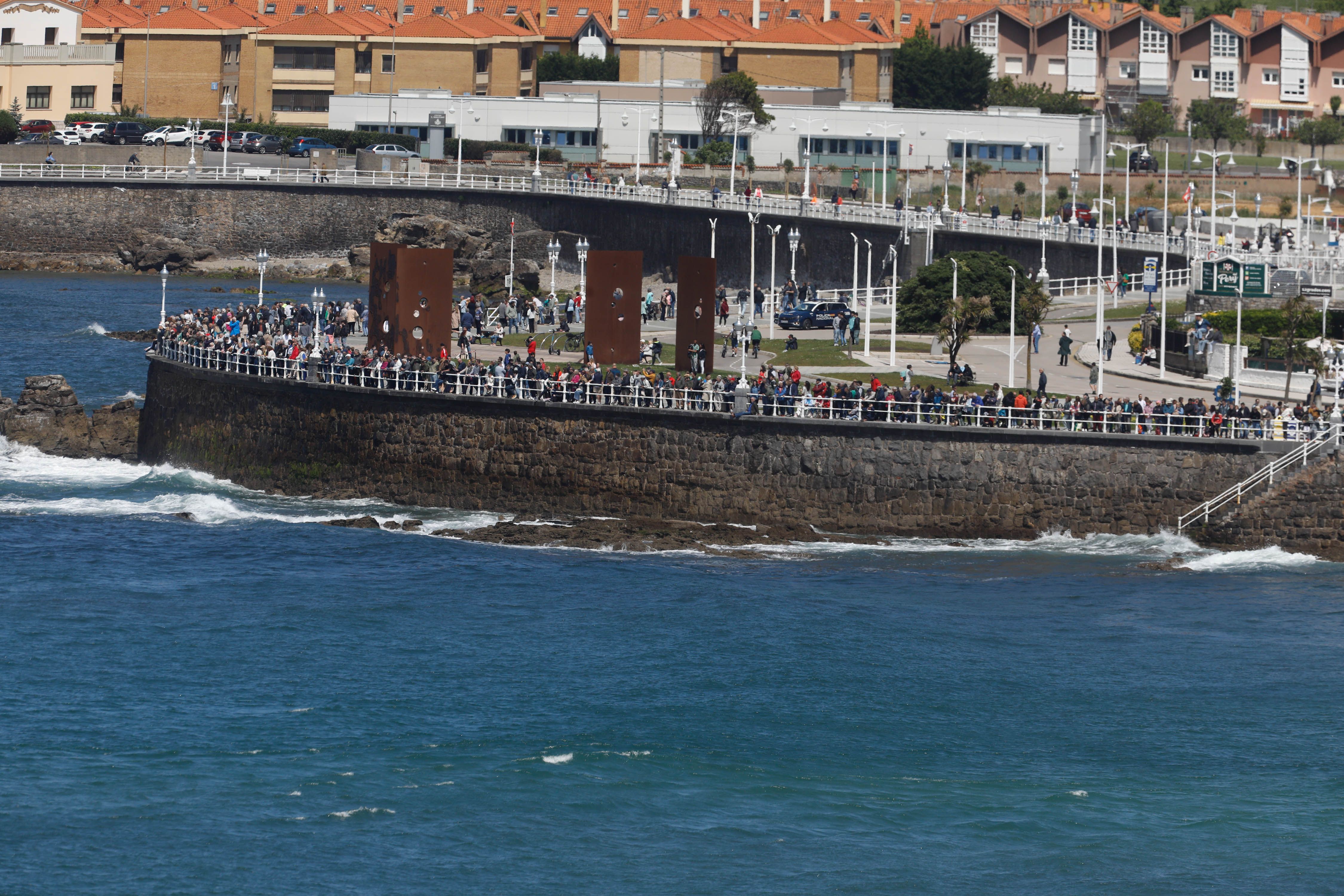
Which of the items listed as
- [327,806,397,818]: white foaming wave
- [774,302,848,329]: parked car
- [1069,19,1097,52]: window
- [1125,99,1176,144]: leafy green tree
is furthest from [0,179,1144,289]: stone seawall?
[327,806,397,818]: white foaming wave

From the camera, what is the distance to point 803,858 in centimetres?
3450

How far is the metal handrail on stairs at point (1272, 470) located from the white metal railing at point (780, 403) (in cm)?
32

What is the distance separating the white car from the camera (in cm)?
12256

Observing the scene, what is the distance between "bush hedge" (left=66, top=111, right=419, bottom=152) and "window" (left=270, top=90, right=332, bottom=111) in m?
3.52

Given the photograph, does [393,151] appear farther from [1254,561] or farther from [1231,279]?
[1254,561]

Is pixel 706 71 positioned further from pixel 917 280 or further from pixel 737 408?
pixel 737 408

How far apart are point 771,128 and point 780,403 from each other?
73783 mm

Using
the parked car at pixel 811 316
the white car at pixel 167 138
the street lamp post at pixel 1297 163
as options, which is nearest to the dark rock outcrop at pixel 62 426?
the parked car at pixel 811 316

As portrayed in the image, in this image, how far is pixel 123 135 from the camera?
12356 centimetres

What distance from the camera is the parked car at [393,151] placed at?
12144 centimetres

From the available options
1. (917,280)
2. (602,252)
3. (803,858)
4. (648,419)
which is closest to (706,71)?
(917,280)

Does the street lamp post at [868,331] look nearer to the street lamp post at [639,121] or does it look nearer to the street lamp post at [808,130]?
the street lamp post at [808,130]

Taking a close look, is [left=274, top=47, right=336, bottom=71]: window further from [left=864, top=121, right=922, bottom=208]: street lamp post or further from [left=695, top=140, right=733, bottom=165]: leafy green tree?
[left=864, top=121, right=922, bottom=208]: street lamp post

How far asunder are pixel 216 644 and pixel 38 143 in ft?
276
